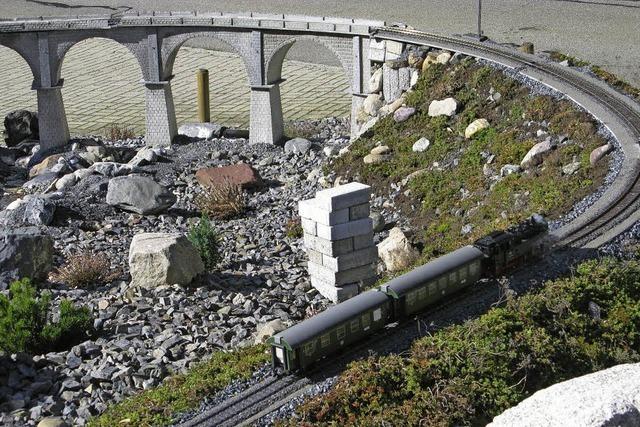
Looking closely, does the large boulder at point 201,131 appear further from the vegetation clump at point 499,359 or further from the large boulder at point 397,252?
the vegetation clump at point 499,359

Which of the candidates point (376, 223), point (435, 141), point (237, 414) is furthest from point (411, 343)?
point (435, 141)

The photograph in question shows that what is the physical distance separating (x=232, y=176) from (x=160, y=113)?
10425 mm

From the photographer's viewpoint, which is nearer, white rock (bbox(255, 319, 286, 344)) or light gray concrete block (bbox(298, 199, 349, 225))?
white rock (bbox(255, 319, 286, 344))

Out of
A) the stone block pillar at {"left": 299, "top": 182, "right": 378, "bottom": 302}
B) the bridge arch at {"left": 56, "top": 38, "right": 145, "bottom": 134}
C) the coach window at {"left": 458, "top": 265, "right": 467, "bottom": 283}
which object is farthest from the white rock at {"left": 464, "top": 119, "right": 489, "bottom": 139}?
the bridge arch at {"left": 56, "top": 38, "right": 145, "bottom": 134}

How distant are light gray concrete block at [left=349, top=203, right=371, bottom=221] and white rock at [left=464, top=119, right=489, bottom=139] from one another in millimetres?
12471

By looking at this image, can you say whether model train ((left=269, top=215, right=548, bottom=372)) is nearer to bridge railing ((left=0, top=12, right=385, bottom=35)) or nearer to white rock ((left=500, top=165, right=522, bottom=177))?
white rock ((left=500, top=165, right=522, bottom=177))

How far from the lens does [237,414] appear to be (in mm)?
20531

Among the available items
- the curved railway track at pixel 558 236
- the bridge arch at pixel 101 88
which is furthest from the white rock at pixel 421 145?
the bridge arch at pixel 101 88

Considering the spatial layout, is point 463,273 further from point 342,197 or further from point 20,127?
point 20,127

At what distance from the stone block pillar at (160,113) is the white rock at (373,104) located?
11.1 meters

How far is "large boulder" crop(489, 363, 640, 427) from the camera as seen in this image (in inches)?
640

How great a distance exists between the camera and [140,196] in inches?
1585

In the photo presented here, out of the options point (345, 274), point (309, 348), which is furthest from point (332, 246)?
point (309, 348)

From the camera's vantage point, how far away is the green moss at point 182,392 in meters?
21.1
